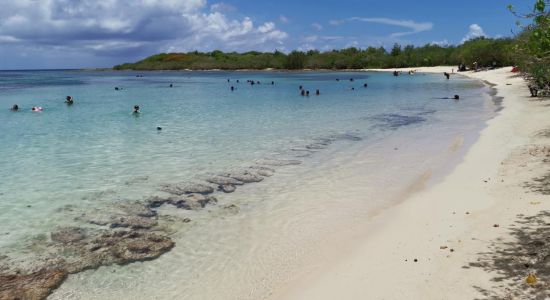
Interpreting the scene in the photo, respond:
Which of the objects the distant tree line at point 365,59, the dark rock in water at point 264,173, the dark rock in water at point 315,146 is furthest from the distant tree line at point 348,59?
the dark rock in water at point 264,173

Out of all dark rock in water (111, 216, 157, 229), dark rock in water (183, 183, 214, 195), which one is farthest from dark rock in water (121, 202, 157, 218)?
dark rock in water (183, 183, 214, 195)

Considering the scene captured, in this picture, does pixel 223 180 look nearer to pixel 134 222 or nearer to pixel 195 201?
pixel 195 201

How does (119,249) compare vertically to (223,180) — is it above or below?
below

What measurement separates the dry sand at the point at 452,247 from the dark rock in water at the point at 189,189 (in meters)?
4.99

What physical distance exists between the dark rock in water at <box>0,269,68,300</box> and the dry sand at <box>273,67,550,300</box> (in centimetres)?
378

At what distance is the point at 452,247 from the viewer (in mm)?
7516

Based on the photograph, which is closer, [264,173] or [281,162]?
[264,173]

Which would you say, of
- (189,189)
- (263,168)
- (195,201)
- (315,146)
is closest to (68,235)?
(195,201)

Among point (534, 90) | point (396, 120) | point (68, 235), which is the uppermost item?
point (534, 90)

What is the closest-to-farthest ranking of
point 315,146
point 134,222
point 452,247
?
point 452,247
point 134,222
point 315,146

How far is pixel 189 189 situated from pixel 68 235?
3.79 meters

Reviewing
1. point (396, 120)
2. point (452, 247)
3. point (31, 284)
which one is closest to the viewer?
point (31, 284)

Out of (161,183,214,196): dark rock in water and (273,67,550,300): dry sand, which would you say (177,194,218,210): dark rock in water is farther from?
(273,67,550,300): dry sand

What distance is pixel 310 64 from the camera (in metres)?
153
